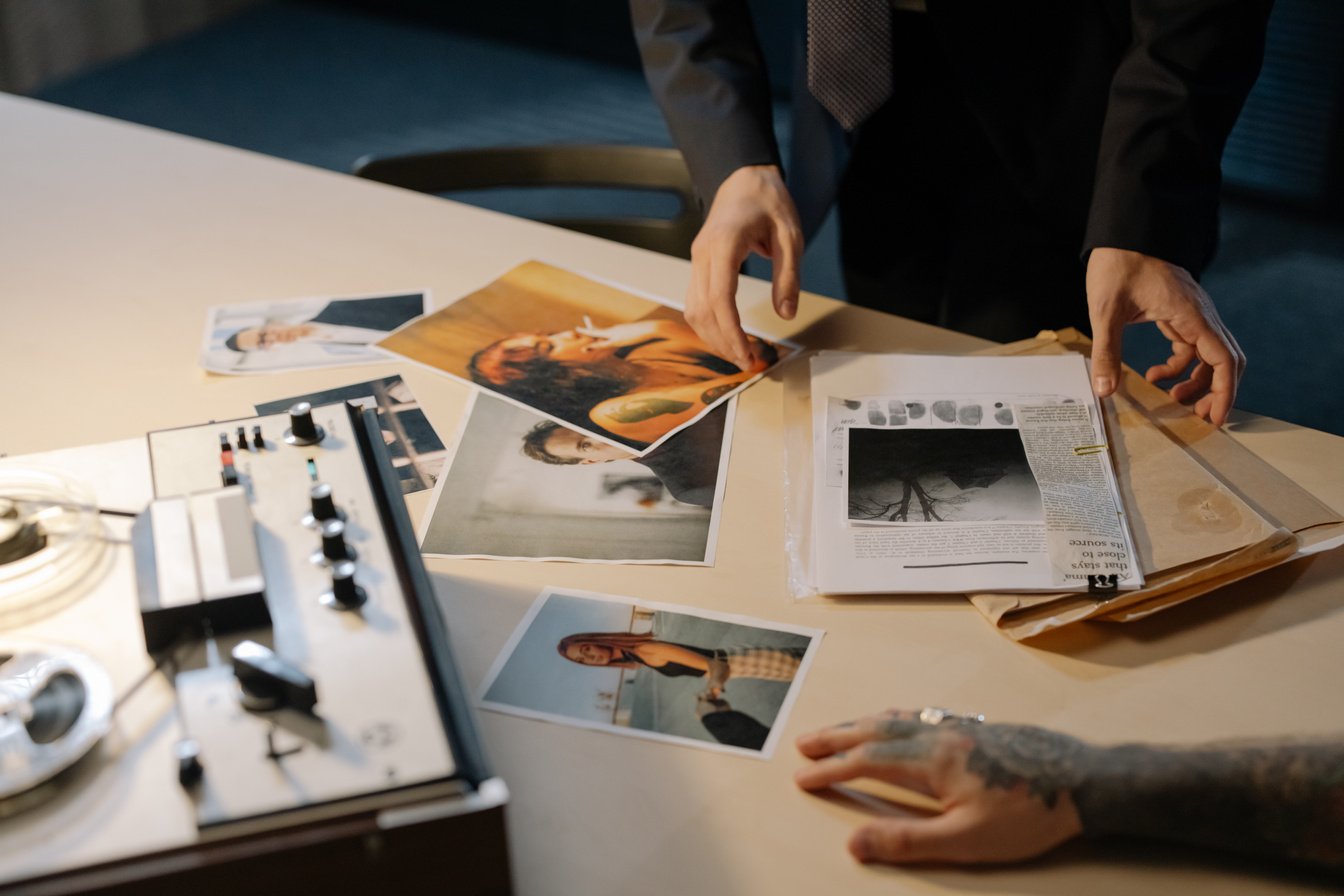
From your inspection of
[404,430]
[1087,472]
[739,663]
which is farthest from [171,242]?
[1087,472]

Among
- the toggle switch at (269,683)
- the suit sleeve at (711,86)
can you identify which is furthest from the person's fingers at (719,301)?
the toggle switch at (269,683)

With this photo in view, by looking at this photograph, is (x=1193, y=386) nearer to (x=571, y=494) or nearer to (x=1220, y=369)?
(x=1220, y=369)

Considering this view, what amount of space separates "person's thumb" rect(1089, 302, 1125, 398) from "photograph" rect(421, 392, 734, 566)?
323mm

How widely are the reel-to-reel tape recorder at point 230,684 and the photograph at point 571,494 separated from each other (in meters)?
0.16

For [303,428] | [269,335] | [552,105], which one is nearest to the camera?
[303,428]

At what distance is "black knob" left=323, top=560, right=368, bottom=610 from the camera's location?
0.69 m

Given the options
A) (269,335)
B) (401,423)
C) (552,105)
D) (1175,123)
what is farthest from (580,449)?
(552,105)

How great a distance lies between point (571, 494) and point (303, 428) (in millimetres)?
245

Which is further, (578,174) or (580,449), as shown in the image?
(578,174)

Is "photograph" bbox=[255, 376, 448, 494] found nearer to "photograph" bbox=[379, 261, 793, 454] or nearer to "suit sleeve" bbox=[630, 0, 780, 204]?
"photograph" bbox=[379, 261, 793, 454]

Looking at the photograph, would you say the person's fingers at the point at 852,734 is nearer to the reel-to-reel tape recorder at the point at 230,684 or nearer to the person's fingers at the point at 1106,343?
the reel-to-reel tape recorder at the point at 230,684

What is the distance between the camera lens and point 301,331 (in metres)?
1.21

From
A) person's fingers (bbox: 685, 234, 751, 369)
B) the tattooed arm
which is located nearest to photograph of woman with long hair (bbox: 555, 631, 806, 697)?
the tattooed arm

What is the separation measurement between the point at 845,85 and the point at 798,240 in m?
0.27
